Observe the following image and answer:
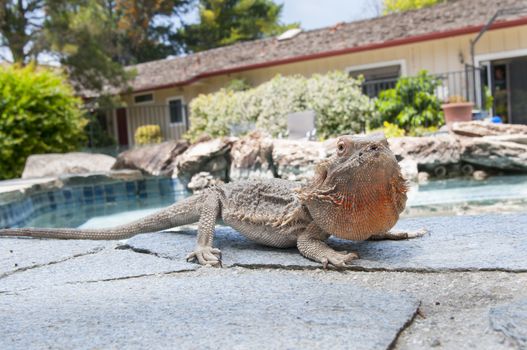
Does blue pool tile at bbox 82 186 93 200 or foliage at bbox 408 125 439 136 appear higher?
foliage at bbox 408 125 439 136

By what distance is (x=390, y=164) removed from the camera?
7.63 feet

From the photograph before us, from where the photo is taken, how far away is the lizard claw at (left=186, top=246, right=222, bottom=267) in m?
2.77

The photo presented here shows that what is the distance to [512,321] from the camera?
1.68m

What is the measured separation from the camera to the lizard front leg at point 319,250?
101 inches

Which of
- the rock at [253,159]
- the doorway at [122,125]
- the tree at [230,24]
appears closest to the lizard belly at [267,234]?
the rock at [253,159]

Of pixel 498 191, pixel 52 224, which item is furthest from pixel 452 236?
pixel 52 224

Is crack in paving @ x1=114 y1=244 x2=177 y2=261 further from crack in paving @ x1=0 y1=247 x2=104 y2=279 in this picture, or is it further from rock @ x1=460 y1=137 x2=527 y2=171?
rock @ x1=460 y1=137 x2=527 y2=171

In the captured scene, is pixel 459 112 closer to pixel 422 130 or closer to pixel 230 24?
pixel 422 130

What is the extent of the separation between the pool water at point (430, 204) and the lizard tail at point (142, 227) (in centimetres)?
246

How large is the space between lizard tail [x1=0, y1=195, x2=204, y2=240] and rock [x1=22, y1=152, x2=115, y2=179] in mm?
7090

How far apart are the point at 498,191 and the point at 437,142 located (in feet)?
8.16

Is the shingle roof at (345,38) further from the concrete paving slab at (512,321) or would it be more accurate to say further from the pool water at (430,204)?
the concrete paving slab at (512,321)

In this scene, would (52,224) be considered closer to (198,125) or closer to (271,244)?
(271,244)

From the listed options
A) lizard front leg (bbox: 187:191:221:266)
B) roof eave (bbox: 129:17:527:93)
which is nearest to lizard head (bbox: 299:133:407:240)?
lizard front leg (bbox: 187:191:221:266)
